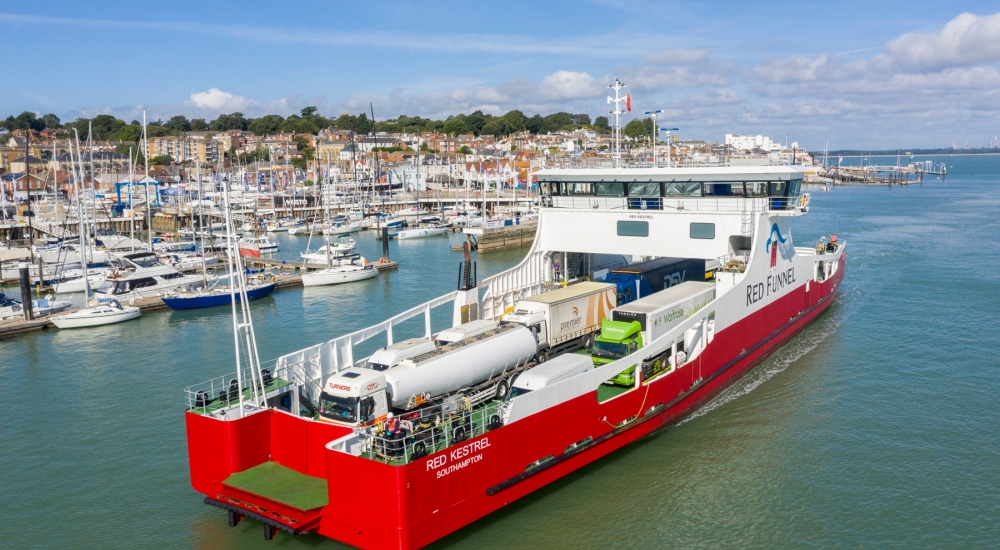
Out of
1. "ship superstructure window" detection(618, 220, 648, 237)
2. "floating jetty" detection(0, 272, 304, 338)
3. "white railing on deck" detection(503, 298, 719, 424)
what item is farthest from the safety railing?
"floating jetty" detection(0, 272, 304, 338)

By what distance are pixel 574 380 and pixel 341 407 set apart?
5039 mm

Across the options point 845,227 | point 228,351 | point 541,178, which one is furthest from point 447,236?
point 541,178

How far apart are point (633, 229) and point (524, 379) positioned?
1034 cm

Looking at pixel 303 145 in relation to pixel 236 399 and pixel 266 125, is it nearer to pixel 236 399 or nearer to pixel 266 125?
pixel 266 125

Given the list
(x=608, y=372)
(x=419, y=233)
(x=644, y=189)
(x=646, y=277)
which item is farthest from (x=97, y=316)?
(x=419, y=233)

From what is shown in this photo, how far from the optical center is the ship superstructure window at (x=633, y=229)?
2406 centimetres

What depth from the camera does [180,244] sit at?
61.9 meters

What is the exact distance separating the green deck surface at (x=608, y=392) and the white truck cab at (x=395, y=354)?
4479mm

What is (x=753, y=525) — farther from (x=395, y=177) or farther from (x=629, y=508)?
(x=395, y=177)

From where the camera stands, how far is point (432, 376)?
15.7m

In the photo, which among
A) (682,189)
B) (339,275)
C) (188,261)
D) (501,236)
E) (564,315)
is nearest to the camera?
(564,315)

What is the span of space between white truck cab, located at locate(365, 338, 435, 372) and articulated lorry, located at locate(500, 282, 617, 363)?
9.36ft

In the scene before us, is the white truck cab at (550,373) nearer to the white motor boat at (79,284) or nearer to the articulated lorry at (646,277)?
the articulated lorry at (646,277)

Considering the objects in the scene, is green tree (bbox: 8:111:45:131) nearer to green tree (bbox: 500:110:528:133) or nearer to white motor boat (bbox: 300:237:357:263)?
green tree (bbox: 500:110:528:133)
